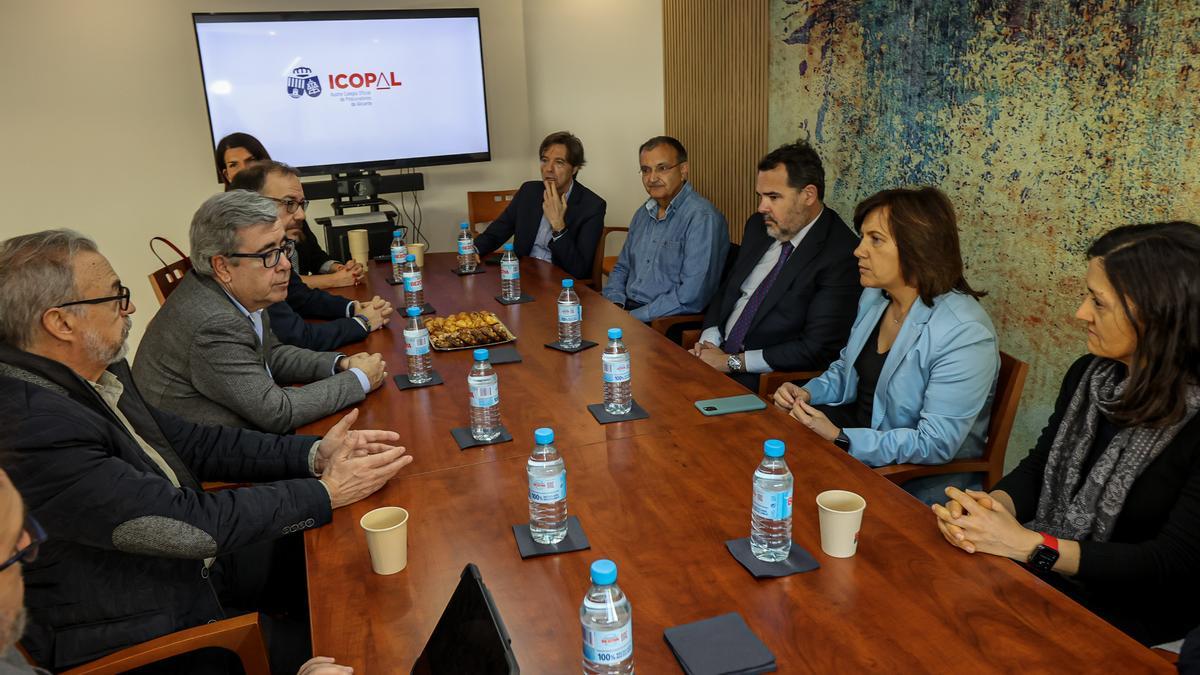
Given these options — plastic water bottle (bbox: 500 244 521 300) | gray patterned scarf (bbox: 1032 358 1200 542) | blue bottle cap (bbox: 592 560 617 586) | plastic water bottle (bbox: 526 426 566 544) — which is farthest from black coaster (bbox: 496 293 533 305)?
blue bottle cap (bbox: 592 560 617 586)

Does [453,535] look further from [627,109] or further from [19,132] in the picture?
[19,132]

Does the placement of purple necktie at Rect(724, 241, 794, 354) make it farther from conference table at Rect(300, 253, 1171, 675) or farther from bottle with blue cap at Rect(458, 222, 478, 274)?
bottle with blue cap at Rect(458, 222, 478, 274)

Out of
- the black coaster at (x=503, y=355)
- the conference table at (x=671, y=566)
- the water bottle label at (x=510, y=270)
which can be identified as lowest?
the conference table at (x=671, y=566)

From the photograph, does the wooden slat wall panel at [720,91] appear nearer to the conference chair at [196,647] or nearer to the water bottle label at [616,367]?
the water bottle label at [616,367]

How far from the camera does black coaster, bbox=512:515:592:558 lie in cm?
162

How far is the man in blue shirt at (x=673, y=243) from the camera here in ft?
13.5

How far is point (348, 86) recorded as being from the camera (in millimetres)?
5859

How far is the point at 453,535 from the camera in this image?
1707mm

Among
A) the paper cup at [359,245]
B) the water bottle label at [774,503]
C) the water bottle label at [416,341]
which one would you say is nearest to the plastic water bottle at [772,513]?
the water bottle label at [774,503]

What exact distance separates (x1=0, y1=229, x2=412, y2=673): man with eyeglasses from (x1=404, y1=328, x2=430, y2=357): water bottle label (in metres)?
0.60

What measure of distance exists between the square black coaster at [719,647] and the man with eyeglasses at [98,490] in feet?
2.82

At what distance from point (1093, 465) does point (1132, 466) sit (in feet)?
0.40

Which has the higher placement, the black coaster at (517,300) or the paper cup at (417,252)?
the paper cup at (417,252)

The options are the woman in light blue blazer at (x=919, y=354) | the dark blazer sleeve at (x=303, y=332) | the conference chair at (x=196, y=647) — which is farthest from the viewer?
the dark blazer sleeve at (x=303, y=332)
